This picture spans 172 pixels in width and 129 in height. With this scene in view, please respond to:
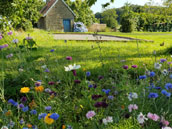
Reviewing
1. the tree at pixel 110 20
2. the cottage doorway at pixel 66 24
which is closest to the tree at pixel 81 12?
the cottage doorway at pixel 66 24

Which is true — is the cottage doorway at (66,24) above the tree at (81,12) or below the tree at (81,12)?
below

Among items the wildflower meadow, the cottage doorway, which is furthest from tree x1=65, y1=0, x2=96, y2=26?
the wildflower meadow

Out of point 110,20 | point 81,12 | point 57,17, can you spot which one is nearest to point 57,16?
point 57,17

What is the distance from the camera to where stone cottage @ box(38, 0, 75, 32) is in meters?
27.0

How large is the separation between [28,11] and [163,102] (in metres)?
16.4

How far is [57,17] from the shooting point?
27531 millimetres

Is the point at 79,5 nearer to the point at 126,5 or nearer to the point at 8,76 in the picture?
the point at 126,5

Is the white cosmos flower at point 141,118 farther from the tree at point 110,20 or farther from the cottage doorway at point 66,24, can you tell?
the tree at point 110,20

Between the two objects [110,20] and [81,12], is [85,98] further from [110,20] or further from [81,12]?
[110,20]

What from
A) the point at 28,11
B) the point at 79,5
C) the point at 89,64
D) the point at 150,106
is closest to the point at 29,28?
the point at 28,11

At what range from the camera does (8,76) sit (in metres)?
2.44

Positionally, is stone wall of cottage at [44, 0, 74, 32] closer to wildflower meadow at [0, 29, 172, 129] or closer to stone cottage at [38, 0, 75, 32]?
stone cottage at [38, 0, 75, 32]

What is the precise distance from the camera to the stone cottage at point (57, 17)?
88.5 feet

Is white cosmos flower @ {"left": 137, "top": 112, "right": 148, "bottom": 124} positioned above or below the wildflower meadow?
above
